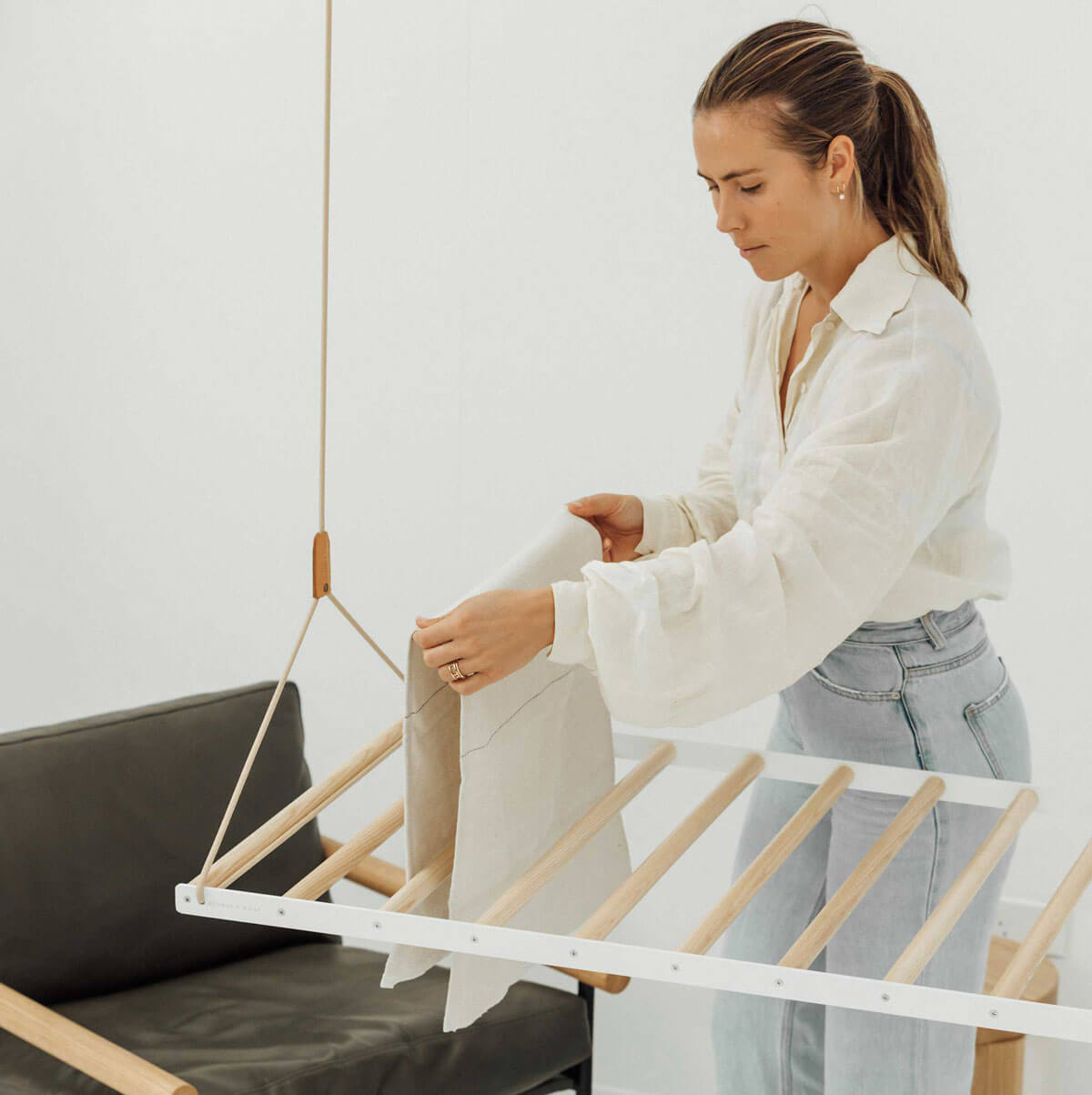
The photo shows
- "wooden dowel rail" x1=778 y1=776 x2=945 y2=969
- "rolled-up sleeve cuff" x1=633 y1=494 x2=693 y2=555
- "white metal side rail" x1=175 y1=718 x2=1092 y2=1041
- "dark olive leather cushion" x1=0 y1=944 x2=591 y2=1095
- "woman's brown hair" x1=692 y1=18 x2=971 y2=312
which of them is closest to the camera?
"white metal side rail" x1=175 y1=718 x2=1092 y2=1041

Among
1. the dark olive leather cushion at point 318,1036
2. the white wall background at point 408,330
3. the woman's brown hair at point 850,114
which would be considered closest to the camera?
the woman's brown hair at point 850,114

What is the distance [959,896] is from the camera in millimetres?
1275

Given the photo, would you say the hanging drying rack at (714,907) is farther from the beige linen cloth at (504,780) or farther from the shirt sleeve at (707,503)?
the shirt sleeve at (707,503)

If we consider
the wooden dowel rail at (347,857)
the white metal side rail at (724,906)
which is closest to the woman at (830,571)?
the white metal side rail at (724,906)

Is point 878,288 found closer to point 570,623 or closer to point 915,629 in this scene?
point 915,629

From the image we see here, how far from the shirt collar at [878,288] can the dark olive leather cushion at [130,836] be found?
1230 millimetres

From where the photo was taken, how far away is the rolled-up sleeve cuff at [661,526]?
165 centimetres

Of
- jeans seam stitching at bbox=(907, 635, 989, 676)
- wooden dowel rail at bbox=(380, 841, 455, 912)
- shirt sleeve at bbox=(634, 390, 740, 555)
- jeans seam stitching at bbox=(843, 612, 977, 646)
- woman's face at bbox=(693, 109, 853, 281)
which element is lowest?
wooden dowel rail at bbox=(380, 841, 455, 912)

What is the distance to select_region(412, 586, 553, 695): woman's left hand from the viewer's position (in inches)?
47.5

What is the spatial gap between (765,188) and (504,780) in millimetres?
573

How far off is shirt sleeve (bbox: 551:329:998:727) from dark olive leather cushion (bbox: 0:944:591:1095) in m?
0.88

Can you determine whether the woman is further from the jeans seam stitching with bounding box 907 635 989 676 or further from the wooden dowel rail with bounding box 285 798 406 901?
the wooden dowel rail with bounding box 285 798 406 901

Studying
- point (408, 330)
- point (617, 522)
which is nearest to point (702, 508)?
point (617, 522)

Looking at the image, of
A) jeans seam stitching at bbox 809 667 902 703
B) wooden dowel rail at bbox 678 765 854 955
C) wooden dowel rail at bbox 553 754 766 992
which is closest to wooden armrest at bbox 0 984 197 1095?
wooden dowel rail at bbox 553 754 766 992
